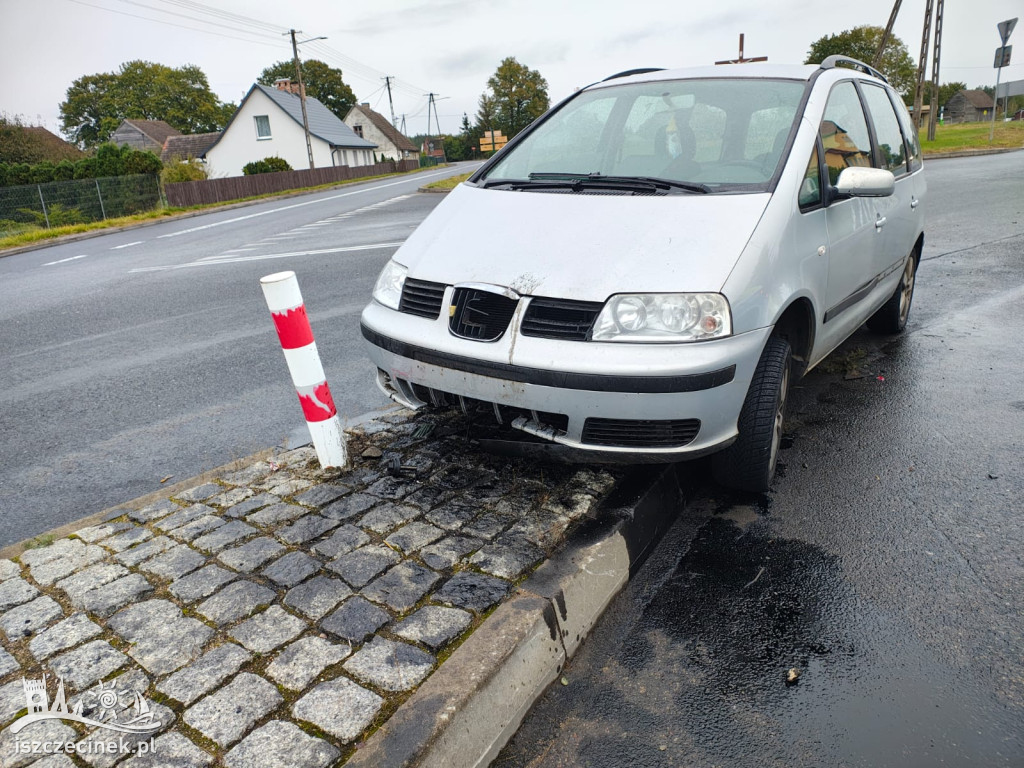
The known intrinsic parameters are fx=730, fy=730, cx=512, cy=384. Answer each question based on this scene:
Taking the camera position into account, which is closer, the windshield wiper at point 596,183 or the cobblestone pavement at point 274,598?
the cobblestone pavement at point 274,598

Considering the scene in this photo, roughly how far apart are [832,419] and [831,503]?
1101mm

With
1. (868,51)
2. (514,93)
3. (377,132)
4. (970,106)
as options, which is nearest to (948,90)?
(970,106)

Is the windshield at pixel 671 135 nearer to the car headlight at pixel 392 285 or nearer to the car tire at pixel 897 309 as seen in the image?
the car headlight at pixel 392 285

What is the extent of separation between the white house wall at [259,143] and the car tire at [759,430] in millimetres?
59770

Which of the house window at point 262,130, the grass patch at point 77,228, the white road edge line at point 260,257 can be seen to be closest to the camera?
the white road edge line at point 260,257

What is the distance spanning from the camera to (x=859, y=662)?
7.91ft

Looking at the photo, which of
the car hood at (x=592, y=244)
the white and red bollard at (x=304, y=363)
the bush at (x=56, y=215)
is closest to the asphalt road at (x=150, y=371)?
the white and red bollard at (x=304, y=363)

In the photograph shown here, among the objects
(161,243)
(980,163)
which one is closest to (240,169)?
(161,243)

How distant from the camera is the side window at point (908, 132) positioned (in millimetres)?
5340

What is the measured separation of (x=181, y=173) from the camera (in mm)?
33688

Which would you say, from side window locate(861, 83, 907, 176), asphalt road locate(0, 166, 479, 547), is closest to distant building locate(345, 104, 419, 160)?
asphalt road locate(0, 166, 479, 547)

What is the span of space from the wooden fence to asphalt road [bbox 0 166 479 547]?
21.0 m

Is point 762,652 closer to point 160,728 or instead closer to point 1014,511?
point 1014,511

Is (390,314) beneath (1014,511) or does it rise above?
above
